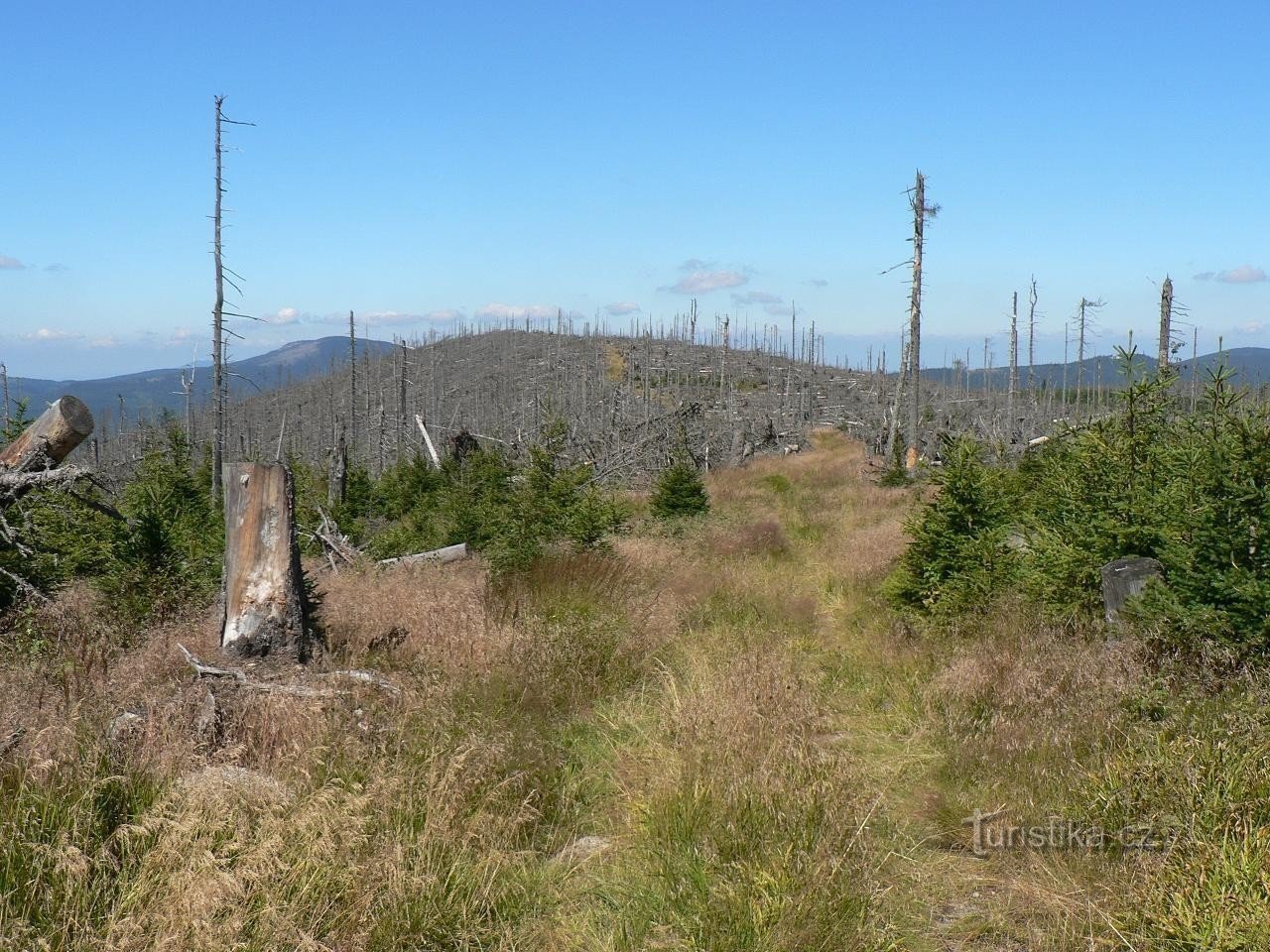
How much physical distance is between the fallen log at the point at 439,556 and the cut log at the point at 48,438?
4698 mm

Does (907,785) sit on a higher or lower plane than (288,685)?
lower

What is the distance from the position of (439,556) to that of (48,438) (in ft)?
19.1

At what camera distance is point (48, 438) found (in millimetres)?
6297

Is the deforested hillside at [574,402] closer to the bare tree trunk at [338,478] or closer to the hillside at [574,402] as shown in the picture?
the hillside at [574,402]

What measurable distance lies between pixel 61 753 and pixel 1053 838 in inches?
176

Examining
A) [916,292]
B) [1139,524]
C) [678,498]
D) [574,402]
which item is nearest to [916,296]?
[916,292]

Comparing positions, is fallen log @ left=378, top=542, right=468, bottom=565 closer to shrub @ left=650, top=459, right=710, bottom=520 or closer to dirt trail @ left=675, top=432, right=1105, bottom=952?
dirt trail @ left=675, top=432, right=1105, bottom=952

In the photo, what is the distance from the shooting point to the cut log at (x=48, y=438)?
246 inches

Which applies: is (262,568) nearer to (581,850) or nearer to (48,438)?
(48,438)

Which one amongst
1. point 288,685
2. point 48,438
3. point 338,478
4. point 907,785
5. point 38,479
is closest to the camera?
point 907,785

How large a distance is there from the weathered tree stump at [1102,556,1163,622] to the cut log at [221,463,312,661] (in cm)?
601

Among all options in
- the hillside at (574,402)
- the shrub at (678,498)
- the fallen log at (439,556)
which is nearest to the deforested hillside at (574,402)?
the hillside at (574,402)

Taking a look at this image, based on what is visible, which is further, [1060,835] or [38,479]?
[38,479]

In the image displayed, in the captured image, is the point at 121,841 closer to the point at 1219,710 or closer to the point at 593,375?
the point at 1219,710
